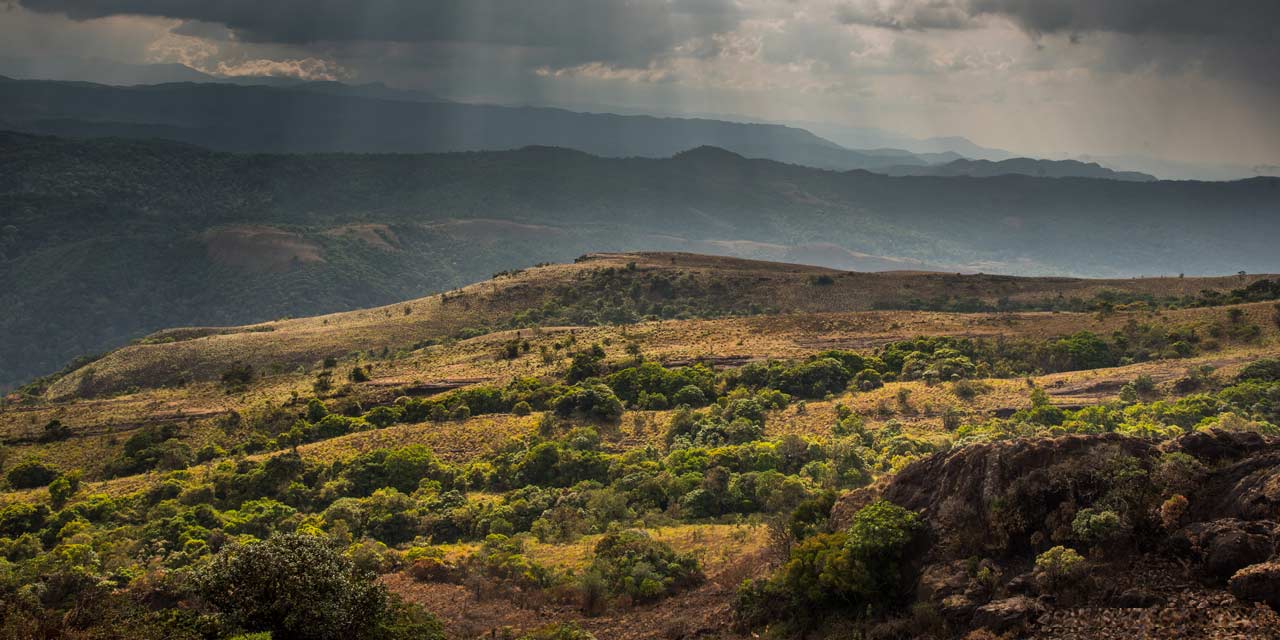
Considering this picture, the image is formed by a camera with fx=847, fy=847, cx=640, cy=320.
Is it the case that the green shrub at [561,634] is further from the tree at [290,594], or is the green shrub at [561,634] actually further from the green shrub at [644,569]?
the tree at [290,594]

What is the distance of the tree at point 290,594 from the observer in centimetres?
2419

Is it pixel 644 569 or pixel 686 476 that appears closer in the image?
pixel 644 569

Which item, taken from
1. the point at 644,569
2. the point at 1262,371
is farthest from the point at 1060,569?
the point at 1262,371

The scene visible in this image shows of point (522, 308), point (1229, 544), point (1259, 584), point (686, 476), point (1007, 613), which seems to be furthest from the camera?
point (522, 308)

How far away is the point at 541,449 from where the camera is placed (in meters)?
53.4

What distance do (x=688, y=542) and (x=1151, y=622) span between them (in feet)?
73.0

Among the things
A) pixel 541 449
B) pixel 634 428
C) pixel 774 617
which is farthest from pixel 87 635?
pixel 634 428

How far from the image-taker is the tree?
2419 cm

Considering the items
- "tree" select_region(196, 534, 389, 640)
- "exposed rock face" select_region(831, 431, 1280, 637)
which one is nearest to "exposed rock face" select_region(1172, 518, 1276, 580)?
"exposed rock face" select_region(831, 431, 1280, 637)

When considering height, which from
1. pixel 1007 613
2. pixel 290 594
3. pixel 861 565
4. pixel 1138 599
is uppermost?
pixel 1138 599

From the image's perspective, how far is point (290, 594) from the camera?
24.4m

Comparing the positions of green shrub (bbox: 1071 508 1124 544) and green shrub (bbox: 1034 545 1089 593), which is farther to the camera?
green shrub (bbox: 1071 508 1124 544)

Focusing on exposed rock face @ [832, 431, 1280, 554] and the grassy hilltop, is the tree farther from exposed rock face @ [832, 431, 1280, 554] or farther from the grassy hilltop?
exposed rock face @ [832, 431, 1280, 554]

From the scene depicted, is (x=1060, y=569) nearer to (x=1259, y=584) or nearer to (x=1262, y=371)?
(x=1259, y=584)
